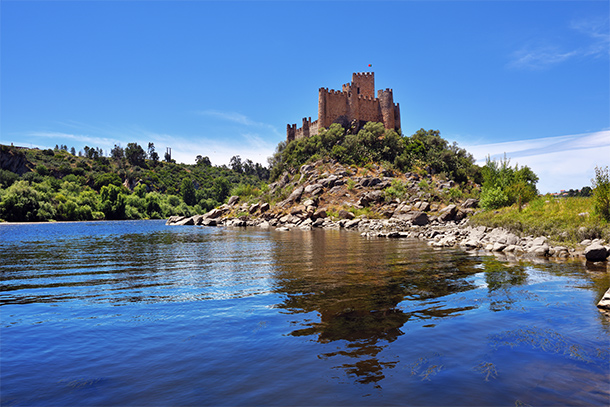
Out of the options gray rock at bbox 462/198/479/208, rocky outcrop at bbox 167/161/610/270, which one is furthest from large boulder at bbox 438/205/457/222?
gray rock at bbox 462/198/479/208

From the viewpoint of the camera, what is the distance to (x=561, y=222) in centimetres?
2289

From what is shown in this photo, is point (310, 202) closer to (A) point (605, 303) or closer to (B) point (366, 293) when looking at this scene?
(B) point (366, 293)

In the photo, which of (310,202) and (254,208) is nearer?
(310,202)

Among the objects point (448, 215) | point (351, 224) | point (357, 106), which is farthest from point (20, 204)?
point (448, 215)

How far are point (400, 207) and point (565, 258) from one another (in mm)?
41399

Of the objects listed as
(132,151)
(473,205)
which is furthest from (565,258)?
(132,151)

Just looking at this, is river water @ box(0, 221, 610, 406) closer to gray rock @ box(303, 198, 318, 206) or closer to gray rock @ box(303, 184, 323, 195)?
gray rock @ box(303, 198, 318, 206)

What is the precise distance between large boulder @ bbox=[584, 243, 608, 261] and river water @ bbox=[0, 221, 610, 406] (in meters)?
3.54

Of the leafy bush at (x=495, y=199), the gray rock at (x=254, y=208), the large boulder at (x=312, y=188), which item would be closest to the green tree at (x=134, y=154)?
the gray rock at (x=254, y=208)

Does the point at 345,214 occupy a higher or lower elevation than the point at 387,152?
lower

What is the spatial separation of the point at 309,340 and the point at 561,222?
22.8 metres

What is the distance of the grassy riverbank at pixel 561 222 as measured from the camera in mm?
20344

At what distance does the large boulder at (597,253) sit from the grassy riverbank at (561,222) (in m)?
2.52

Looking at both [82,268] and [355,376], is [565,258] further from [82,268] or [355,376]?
[82,268]
